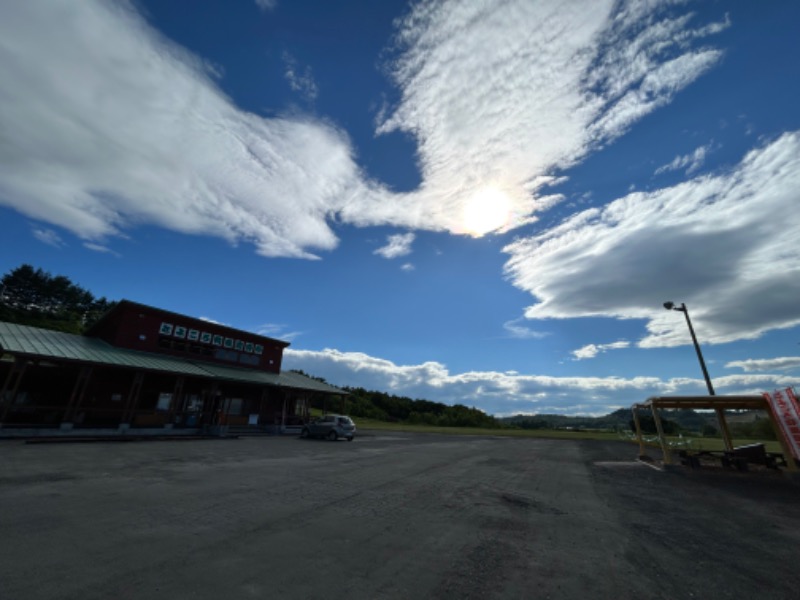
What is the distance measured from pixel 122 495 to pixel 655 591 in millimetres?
10115

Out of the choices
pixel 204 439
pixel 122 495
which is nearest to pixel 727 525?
pixel 122 495

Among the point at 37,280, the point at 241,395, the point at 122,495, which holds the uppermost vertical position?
the point at 37,280

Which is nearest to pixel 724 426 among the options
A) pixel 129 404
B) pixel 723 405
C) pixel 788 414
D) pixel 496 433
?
pixel 723 405

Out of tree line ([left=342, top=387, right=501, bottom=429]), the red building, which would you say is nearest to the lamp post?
the red building

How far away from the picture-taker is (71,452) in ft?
45.6

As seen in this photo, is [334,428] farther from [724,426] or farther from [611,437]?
[611,437]

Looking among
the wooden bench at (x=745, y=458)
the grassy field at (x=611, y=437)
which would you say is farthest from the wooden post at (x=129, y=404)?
the wooden bench at (x=745, y=458)

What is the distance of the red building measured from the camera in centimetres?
1914

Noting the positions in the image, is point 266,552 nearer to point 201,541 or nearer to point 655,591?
point 201,541

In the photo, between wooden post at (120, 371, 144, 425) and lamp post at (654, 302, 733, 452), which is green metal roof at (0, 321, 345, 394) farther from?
lamp post at (654, 302, 733, 452)

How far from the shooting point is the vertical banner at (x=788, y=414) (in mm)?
12711

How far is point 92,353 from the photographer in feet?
68.2

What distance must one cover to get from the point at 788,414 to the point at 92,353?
33.2 metres

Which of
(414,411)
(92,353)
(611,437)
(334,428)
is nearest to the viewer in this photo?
(92,353)
